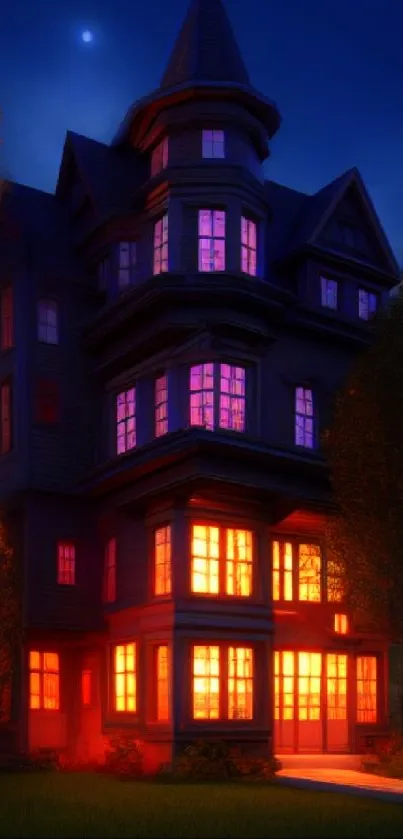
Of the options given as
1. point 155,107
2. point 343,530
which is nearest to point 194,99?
point 155,107

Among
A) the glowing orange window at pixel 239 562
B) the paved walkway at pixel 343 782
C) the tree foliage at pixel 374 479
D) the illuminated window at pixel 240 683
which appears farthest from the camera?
the glowing orange window at pixel 239 562

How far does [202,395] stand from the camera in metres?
33.0

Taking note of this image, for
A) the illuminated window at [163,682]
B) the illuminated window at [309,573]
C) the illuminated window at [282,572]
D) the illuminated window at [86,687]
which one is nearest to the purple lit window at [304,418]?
the illuminated window at [309,573]

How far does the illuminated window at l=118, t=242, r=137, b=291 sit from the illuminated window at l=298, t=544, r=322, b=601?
9.90 m

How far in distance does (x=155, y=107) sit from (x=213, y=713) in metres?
18.0

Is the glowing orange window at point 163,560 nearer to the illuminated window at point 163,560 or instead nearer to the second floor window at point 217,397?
the illuminated window at point 163,560

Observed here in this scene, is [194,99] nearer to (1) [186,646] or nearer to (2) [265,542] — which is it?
(2) [265,542]

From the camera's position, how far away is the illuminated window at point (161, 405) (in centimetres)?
3381

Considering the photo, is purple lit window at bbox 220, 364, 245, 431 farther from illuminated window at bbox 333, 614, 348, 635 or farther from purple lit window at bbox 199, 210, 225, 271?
illuminated window at bbox 333, 614, 348, 635

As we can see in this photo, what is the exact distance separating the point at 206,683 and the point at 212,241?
12569 mm

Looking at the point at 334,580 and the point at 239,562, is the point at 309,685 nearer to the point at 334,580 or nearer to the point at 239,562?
the point at 334,580

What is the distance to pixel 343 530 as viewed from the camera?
31.5 m

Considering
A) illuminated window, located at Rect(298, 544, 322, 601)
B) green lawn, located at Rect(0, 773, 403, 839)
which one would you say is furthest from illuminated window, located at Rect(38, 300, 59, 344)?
green lawn, located at Rect(0, 773, 403, 839)

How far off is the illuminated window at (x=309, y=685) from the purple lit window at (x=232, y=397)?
7.03 m
